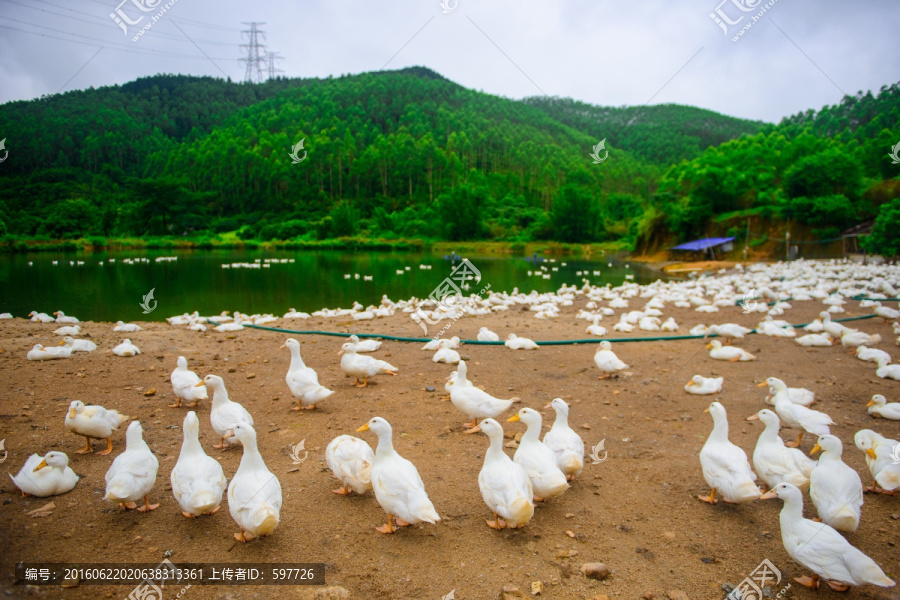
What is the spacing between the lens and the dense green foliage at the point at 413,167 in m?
38.4

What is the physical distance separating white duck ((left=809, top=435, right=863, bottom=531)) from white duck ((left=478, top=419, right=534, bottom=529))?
2.20 m

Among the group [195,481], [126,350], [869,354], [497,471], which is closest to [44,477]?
[195,481]

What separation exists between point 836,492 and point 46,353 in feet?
34.4

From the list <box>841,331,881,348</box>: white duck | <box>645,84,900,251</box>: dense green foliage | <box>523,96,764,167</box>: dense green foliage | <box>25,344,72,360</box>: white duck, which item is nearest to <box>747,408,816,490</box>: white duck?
<box>841,331,881,348</box>: white duck

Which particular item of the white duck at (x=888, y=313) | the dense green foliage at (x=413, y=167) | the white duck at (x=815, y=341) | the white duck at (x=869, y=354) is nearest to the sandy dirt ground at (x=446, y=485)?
the white duck at (x=869, y=354)

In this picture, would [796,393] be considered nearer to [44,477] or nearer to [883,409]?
[883,409]

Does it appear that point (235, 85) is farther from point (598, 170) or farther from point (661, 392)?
point (661, 392)

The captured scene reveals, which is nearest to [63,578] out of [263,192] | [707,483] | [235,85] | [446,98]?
[707,483]

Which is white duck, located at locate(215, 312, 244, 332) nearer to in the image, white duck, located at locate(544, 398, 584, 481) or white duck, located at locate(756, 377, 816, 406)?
white duck, located at locate(544, 398, 584, 481)

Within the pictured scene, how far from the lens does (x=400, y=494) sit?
364 centimetres

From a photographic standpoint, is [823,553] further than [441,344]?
No

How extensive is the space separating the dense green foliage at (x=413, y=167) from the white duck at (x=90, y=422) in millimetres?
12825

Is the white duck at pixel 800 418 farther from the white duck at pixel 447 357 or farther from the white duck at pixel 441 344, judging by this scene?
the white duck at pixel 441 344

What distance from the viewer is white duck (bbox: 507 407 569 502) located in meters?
3.93
